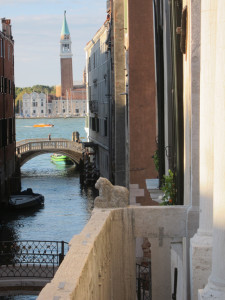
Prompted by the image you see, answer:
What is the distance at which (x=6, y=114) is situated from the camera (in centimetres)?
4244

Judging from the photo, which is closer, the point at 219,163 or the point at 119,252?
the point at 219,163

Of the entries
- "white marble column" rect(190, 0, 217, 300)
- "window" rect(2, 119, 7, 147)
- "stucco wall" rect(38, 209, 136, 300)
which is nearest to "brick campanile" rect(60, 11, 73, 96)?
"window" rect(2, 119, 7, 147)

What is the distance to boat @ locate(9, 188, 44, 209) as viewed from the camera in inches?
1630

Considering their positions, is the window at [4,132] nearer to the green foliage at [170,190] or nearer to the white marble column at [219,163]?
the green foliage at [170,190]

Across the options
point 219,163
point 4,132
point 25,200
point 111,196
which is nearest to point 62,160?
point 25,200

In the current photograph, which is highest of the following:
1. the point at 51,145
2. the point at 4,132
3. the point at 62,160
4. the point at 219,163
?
the point at 219,163

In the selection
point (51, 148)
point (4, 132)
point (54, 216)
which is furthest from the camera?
point (51, 148)

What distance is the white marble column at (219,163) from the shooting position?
5.39 metres

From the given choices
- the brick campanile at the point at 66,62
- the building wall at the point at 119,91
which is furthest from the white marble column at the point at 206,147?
the brick campanile at the point at 66,62

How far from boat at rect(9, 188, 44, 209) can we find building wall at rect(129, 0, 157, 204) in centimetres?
2165

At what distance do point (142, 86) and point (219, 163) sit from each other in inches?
589

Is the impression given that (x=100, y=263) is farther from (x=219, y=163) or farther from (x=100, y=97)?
(x=100, y=97)

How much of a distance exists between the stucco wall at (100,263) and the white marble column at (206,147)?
3.22ft

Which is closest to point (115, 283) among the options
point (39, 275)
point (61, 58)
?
point (39, 275)
